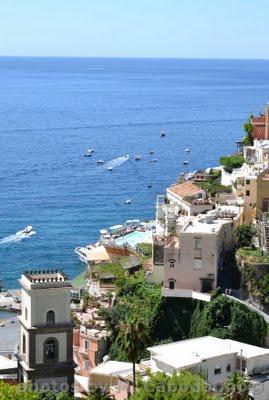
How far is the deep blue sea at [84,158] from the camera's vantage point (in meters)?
67.9

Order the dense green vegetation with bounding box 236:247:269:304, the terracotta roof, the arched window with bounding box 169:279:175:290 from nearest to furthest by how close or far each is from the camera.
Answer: the dense green vegetation with bounding box 236:247:269:304 → the arched window with bounding box 169:279:175:290 → the terracotta roof

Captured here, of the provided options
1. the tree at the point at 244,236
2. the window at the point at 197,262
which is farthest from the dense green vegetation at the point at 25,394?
the tree at the point at 244,236

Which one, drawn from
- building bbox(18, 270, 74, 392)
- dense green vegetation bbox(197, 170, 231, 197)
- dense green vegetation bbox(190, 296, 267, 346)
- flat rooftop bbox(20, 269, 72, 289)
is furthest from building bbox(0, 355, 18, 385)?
dense green vegetation bbox(197, 170, 231, 197)

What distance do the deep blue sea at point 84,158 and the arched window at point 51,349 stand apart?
25623mm

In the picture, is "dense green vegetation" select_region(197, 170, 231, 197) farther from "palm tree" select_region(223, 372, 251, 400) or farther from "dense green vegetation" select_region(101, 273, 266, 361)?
"palm tree" select_region(223, 372, 251, 400)

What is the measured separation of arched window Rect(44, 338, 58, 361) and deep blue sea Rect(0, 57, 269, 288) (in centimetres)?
2562

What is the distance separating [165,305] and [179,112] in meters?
112

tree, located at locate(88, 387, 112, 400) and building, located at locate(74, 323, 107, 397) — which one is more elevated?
tree, located at locate(88, 387, 112, 400)

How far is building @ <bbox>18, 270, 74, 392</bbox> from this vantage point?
30734mm

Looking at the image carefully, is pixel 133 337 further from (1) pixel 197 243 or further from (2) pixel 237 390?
(1) pixel 197 243

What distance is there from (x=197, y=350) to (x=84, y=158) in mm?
67928

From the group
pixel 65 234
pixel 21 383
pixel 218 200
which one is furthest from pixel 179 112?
pixel 21 383

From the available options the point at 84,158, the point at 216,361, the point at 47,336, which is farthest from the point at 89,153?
the point at 47,336

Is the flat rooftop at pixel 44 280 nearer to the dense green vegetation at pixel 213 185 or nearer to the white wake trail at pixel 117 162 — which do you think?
the dense green vegetation at pixel 213 185
